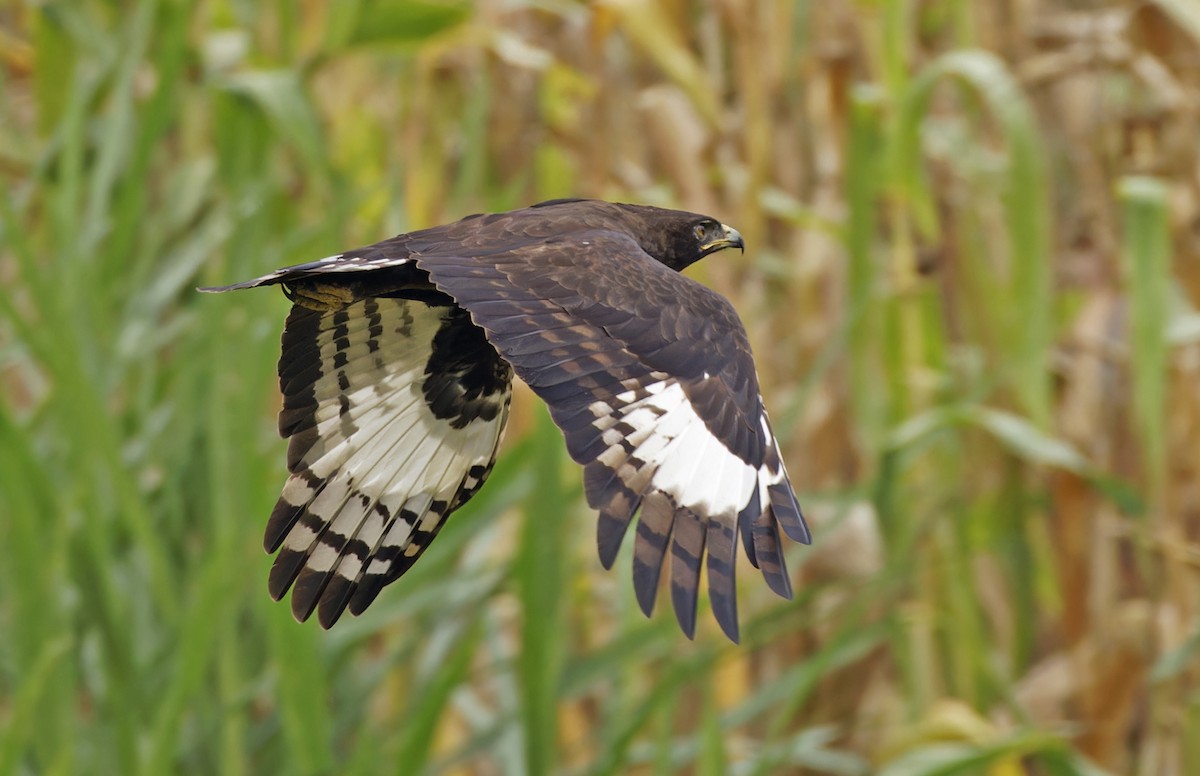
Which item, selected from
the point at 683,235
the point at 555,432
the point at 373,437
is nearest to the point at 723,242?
the point at 683,235

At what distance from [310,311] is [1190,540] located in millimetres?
1496

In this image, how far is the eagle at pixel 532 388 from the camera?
144 cm

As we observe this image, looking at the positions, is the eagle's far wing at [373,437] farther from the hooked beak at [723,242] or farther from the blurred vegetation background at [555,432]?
the hooked beak at [723,242]

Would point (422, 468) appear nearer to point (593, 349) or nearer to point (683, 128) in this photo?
point (593, 349)

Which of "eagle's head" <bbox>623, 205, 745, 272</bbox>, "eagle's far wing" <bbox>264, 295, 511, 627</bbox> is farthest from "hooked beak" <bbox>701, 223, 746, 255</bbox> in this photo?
"eagle's far wing" <bbox>264, 295, 511, 627</bbox>

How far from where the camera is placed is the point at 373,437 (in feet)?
6.85

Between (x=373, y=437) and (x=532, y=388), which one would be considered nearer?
(x=532, y=388)

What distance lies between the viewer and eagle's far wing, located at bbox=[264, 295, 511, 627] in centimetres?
200

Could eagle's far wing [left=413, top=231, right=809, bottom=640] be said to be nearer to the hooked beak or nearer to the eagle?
the eagle

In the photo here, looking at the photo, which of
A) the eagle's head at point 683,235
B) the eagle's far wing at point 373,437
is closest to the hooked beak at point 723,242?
the eagle's head at point 683,235

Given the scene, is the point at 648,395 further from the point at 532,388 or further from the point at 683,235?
the point at 683,235

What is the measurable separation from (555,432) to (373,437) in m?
0.22

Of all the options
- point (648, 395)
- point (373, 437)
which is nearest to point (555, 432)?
point (373, 437)

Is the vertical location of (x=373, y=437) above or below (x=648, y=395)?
below
